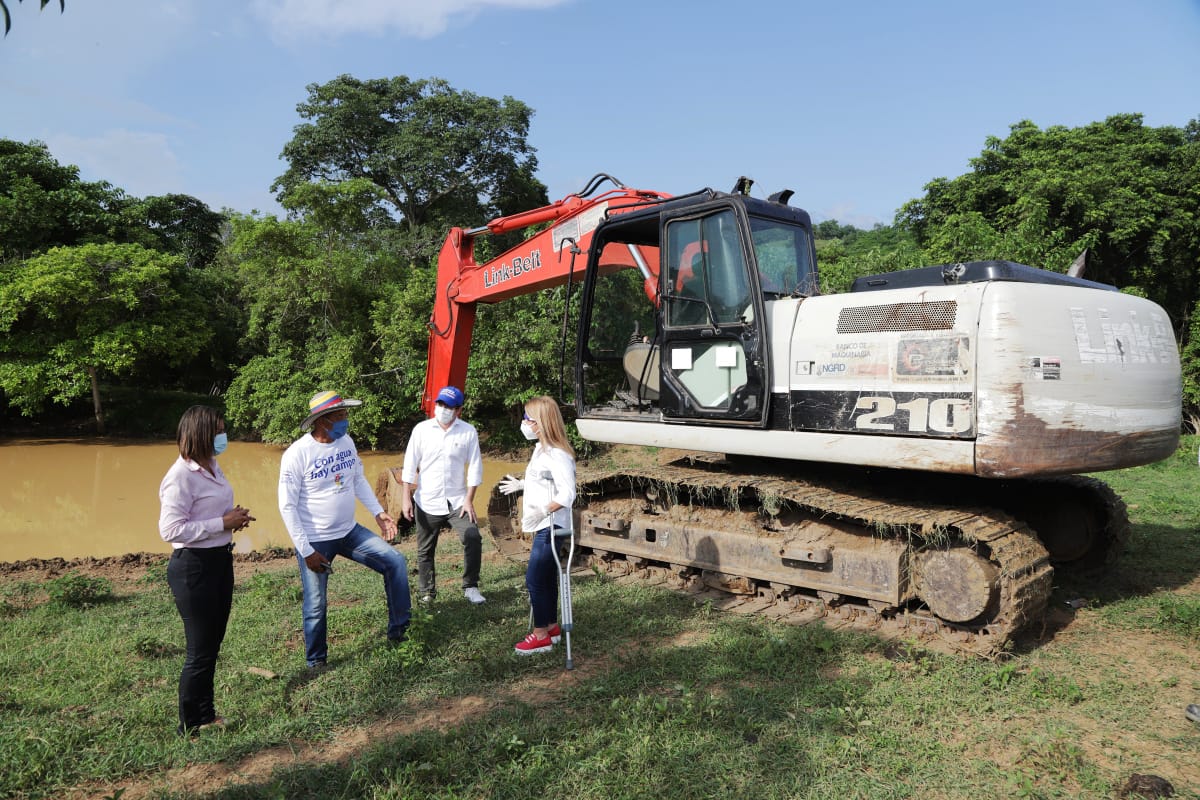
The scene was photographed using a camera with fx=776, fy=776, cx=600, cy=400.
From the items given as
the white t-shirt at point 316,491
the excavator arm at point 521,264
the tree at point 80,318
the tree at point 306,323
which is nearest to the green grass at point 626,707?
the white t-shirt at point 316,491

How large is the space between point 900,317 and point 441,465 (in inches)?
140

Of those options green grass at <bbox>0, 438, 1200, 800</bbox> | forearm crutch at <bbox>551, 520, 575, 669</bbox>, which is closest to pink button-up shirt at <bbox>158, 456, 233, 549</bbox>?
green grass at <bbox>0, 438, 1200, 800</bbox>

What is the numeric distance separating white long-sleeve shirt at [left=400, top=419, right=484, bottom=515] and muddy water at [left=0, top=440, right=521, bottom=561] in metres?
5.25

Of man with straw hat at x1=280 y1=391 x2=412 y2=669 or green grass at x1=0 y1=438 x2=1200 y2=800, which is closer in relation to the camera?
green grass at x1=0 y1=438 x2=1200 y2=800

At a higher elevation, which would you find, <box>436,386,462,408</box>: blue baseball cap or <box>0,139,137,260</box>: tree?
<box>0,139,137,260</box>: tree

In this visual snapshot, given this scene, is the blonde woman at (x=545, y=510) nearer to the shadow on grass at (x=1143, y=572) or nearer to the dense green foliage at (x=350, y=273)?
the shadow on grass at (x=1143, y=572)

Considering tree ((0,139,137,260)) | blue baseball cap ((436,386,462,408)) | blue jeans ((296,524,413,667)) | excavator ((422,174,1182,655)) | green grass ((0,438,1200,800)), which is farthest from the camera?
tree ((0,139,137,260))

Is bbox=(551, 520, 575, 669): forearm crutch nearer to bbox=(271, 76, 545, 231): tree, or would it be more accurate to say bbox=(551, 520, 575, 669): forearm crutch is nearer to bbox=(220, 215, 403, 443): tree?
bbox=(220, 215, 403, 443): tree

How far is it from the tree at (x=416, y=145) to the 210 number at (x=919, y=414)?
28.7 m

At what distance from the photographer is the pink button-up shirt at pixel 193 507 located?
3924 mm

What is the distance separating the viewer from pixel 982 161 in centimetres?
2202

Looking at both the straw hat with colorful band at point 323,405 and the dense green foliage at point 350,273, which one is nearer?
the straw hat with colorful band at point 323,405

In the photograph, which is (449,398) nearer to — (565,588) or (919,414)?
(565,588)

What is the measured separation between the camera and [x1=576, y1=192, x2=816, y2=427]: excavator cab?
556 cm
